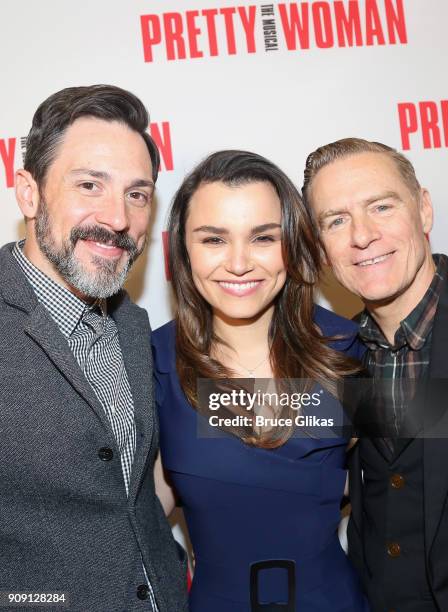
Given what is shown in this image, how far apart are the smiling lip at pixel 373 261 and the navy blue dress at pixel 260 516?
55cm

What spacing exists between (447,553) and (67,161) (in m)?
1.49

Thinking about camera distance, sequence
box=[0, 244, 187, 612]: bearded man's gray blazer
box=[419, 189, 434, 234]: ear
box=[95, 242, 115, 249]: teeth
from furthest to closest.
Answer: box=[419, 189, 434, 234]: ear → box=[95, 242, 115, 249]: teeth → box=[0, 244, 187, 612]: bearded man's gray blazer

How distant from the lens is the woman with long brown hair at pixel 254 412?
1763mm

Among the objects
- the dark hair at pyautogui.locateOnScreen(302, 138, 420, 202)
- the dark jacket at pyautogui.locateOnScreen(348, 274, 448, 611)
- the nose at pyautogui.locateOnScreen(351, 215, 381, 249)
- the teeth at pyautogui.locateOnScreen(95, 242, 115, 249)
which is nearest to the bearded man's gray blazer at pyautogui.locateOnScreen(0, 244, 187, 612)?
the teeth at pyautogui.locateOnScreen(95, 242, 115, 249)

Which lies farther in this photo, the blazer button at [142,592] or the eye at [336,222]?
the eye at [336,222]

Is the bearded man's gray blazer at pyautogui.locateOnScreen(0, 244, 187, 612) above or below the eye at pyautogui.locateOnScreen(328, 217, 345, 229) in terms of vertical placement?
below

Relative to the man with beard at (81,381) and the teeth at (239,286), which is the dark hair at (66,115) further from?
the teeth at (239,286)

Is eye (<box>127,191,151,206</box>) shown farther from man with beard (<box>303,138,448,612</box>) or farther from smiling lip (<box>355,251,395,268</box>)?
smiling lip (<box>355,251,395,268</box>)

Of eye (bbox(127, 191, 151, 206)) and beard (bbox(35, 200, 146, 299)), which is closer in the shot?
beard (bbox(35, 200, 146, 299))

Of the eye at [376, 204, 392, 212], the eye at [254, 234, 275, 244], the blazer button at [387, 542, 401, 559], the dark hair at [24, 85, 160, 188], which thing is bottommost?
the blazer button at [387, 542, 401, 559]

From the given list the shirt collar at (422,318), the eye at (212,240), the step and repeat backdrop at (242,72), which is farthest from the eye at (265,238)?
the step and repeat backdrop at (242,72)

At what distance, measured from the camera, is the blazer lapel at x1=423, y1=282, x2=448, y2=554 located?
1.58 meters

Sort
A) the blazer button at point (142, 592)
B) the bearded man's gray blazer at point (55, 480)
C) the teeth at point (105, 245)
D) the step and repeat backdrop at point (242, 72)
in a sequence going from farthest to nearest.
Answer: the step and repeat backdrop at point (242, 72) → the teeth at point (105, 245) → the blazer button at point (142, 592) → the bearded man's gray blazer at point (55, 480)

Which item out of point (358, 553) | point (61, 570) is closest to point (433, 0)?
point (358, 553)
